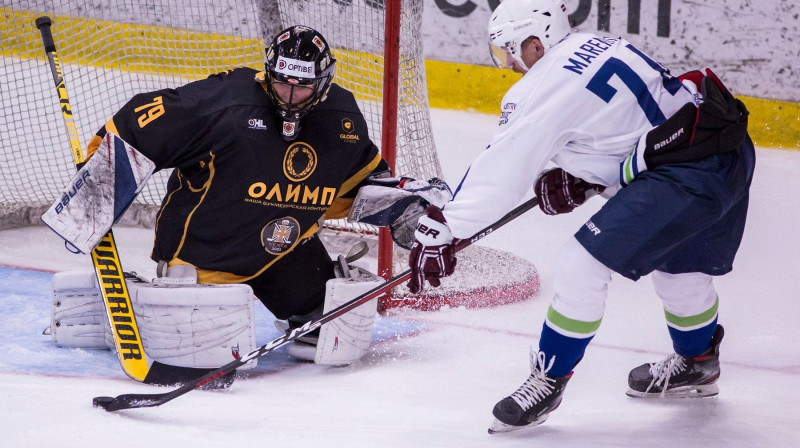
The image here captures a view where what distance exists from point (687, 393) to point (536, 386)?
50cm

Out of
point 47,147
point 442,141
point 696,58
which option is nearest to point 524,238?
point 442,141

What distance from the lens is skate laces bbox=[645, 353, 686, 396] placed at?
268 cm

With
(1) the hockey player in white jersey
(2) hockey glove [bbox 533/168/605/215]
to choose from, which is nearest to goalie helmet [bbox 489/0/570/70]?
(1) the hockey player in white jersey

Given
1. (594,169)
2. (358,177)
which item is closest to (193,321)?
(358,177)

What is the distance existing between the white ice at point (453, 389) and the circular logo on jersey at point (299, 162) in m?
0.53

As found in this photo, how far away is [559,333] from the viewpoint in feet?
7.82

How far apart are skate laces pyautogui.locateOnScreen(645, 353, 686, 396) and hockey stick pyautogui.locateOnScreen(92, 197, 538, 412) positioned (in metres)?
0.53

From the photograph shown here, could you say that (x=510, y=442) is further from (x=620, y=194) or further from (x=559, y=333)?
(x=620, y=194)

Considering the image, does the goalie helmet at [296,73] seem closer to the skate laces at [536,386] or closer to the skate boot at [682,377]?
the skate laces at [536,386]

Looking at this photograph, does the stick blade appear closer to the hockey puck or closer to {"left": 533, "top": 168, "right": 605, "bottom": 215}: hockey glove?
the hockey puck

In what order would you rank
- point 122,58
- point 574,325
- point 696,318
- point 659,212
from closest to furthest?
1. point 659,212
2. point 574,325
3. point 696,318
4. point 122,58

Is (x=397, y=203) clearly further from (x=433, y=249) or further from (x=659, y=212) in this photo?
(x=659, y=212)

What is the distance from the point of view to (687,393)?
8.87 ft

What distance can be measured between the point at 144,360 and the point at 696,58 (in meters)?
3.47
